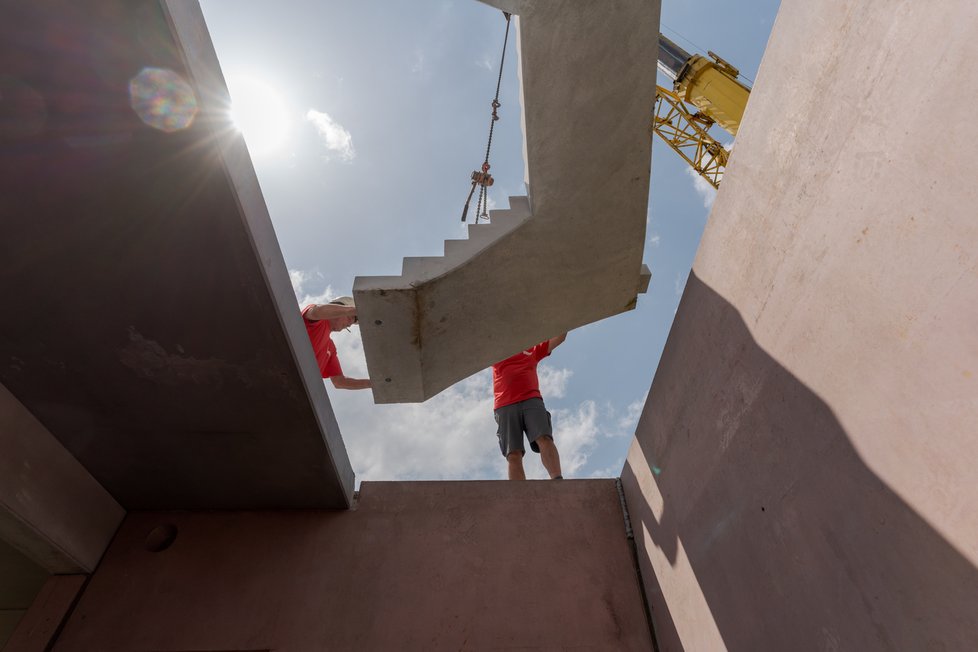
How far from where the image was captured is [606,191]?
12.4 feet

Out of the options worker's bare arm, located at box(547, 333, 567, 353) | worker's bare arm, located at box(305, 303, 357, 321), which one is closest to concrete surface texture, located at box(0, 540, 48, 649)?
worker's bare arm, located at box(305, 303, 357, 321)

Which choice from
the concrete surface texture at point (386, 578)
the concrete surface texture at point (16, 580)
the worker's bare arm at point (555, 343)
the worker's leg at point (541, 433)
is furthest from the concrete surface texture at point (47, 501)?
the worker's bare arm at point (555, 343)

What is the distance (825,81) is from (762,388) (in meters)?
1.32

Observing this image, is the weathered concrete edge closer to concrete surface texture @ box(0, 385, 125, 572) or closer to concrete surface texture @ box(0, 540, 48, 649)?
concrete surface texture @ box(0, 385, 125, 572)

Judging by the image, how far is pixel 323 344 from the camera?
493cm

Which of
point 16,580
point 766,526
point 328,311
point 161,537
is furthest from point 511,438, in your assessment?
point 16,580

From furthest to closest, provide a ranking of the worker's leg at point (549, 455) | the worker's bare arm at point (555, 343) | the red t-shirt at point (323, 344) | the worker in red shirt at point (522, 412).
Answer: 1. the worker's bare arm at point (555, 343)
2. the worker in red shirt at point (522, 412)
3. the worker's leg at point (549, 455)
4. the red t-shirt at point (323, 344)

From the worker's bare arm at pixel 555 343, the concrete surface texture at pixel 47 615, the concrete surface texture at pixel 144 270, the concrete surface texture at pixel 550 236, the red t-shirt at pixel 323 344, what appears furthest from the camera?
the worker's bare arm at pixel 555 343

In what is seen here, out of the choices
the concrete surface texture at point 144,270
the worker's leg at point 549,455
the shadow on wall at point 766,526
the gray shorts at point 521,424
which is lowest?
the shadow on wall at point 766,526

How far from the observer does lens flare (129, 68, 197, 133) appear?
204 cm

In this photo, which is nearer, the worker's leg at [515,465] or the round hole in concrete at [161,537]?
the round hole in concrete at [161,537]

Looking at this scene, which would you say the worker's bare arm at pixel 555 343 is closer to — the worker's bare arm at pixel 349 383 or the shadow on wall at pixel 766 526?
the worker's bare arm at pixel 349 383

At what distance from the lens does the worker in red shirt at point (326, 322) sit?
462 cm

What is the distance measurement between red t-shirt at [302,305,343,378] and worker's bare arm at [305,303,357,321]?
5 centimetres
